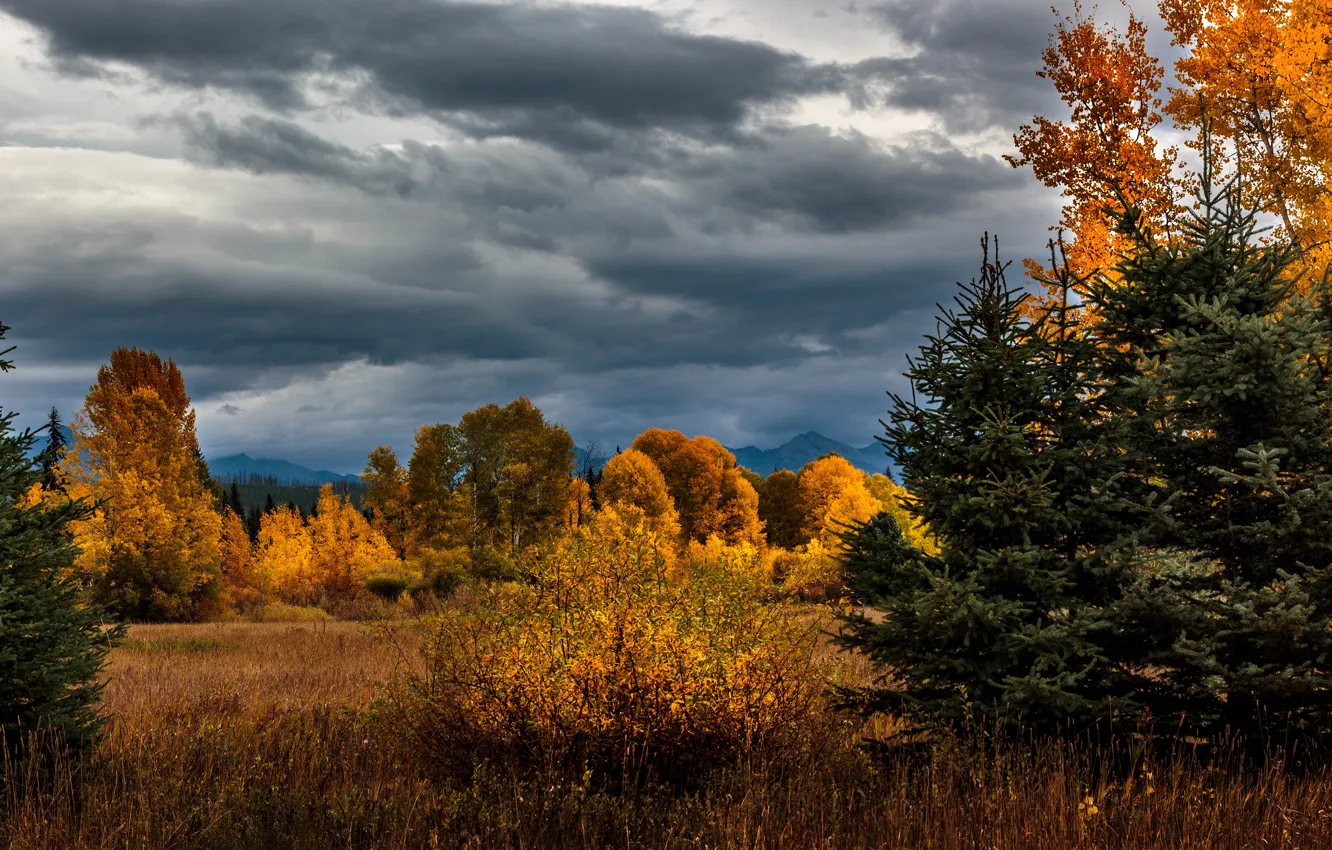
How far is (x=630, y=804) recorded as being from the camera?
6078 mm

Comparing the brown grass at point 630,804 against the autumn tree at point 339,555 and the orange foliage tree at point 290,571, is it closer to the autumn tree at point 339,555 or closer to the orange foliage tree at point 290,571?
the autumn tree at point 339,555

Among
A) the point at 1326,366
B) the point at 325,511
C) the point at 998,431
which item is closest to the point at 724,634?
the point at 998,431

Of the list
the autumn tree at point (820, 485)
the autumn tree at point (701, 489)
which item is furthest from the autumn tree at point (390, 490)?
the autumn tree at point (820, 485)

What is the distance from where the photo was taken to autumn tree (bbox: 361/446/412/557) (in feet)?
172

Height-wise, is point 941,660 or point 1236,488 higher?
point 1236,488

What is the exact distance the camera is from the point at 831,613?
317 inches

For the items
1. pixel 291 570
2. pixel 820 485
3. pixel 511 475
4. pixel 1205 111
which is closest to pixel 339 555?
pixel 291 570

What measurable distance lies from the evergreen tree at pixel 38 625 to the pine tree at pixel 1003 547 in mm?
6330

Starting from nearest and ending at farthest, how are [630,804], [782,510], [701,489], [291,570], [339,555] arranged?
[630,804], [291,570], [339,555], [701,489], [782,510]

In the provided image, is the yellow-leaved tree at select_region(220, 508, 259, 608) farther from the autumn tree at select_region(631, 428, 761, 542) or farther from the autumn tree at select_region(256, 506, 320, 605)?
the autumn tree at select_region(631, 428, 761, 542)

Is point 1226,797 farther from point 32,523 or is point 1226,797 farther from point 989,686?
point 32,523

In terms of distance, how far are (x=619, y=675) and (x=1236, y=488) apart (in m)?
5.36

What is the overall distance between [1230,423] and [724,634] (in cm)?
454

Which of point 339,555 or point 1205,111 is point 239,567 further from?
point 1205,111
